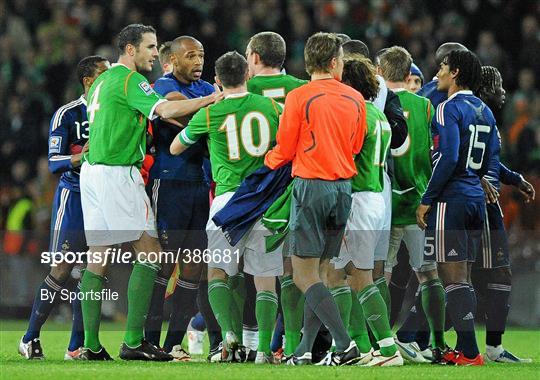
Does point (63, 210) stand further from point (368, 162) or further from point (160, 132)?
point (368, 162)

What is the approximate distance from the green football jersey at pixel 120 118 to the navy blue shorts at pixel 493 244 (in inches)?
106

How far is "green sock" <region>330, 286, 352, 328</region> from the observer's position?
8.31 meters

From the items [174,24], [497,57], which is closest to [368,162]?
[497,57]

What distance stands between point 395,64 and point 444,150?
0.94 meters

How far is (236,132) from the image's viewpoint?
8.38 metres

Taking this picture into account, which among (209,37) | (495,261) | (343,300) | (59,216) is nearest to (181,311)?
(59,216)

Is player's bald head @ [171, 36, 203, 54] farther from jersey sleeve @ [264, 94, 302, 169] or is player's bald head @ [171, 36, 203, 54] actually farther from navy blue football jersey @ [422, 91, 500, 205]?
navy blue football jersey @ [422, 91, 500, 205]

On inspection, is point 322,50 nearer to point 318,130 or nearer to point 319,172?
point 318,130

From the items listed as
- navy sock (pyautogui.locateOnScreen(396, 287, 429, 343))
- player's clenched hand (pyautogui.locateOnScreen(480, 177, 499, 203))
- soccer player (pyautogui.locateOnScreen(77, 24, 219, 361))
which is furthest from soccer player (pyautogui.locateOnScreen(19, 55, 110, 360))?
player's clenched hand (pyautogui.locateOnScreen(480, 177, 499, 203))

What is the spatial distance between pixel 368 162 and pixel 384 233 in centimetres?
67

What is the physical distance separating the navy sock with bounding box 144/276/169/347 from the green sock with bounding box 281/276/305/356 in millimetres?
1003

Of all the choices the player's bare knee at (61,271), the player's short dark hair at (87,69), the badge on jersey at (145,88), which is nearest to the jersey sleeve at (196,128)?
the badge on jersey at (145,88)

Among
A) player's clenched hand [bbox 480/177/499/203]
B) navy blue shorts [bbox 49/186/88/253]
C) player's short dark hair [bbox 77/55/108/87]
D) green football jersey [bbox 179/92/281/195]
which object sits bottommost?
navy blue shorts [bbox 49/186/88/253]

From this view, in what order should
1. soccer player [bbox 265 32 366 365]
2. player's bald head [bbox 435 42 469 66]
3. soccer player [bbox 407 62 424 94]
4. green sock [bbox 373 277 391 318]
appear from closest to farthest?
soccer player [bbox 265 32 366 365] → green sock [bbox 373 277 391 318] → player's bald head [bbox 435 42 469 66] → soccer player [bbox 407 62 424 94]
